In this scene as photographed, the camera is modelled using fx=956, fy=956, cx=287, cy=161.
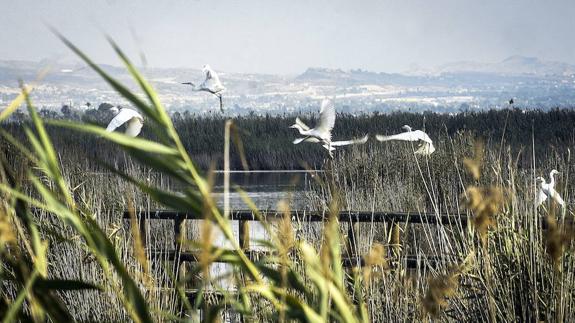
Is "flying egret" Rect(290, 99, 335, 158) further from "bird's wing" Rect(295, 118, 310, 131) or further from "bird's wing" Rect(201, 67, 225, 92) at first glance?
"bird's wing" Rect(201, 67, 225, 92)

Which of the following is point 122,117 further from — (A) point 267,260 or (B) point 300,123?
(A) point 267,260

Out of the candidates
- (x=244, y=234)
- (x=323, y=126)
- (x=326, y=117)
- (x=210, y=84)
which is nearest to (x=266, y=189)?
(x=326, y=117)

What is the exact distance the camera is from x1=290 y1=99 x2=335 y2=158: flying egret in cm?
1330

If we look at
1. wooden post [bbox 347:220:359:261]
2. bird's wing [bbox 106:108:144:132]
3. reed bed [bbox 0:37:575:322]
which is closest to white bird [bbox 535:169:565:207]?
reed bed [bbox 0:37:575:322]

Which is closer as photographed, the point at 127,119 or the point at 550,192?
the point at 550,192

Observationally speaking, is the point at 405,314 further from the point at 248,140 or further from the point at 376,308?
the point at 248,140

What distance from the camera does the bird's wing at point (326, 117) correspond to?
13.7 metres

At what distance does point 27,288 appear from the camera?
3.72ft

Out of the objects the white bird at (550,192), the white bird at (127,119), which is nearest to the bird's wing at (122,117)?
the white bird at (127,119)

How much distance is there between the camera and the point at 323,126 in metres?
13.7

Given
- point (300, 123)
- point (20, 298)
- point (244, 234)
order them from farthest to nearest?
point (300, 123) → point (244, 234) → point (20, 298)

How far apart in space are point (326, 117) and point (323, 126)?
8.1 inches

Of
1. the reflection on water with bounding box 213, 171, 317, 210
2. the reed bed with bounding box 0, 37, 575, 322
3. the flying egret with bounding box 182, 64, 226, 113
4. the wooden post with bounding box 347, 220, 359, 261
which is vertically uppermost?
the reed bed with bounding box 0, 37, 575, 322

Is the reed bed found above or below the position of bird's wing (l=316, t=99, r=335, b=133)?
Result: above
